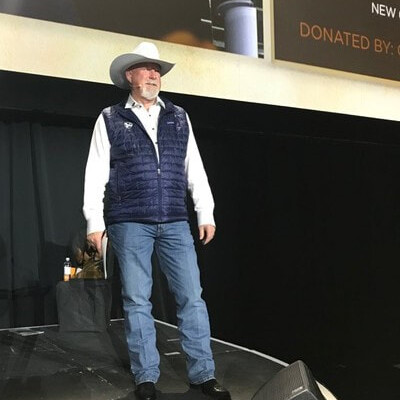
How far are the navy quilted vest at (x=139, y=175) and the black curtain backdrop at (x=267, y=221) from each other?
363 mm

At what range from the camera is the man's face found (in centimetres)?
199

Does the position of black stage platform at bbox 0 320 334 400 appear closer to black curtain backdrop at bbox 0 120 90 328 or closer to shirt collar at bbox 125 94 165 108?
black curtain backdrop at bbox 0 120 90 328

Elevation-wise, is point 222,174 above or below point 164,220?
above

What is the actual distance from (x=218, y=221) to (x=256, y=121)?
0.49 meters

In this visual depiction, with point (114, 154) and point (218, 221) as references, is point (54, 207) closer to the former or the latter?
point (114, 154)

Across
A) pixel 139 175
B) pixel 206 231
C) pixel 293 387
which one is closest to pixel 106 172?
pixel 139 175

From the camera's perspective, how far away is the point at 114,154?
1.93 m

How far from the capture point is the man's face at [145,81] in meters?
1.99

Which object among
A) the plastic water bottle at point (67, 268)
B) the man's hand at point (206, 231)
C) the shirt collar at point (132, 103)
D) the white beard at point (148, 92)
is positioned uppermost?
the white beard at point (148, 92)

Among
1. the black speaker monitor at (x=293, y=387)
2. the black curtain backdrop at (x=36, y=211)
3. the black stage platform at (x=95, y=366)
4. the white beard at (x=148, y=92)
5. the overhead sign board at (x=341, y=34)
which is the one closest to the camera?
the black speaker monitor at (x=293, y=387)

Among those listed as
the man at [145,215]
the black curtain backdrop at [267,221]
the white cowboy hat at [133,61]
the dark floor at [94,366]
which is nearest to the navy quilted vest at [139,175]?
the man at [145,215]

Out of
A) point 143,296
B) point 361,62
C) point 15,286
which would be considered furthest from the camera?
point 361,62

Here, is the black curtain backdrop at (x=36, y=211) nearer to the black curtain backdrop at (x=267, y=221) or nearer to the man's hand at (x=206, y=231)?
the black curtain backdrop at (x=267, y=221)

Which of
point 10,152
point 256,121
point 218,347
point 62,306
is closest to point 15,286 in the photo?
point 62,306
